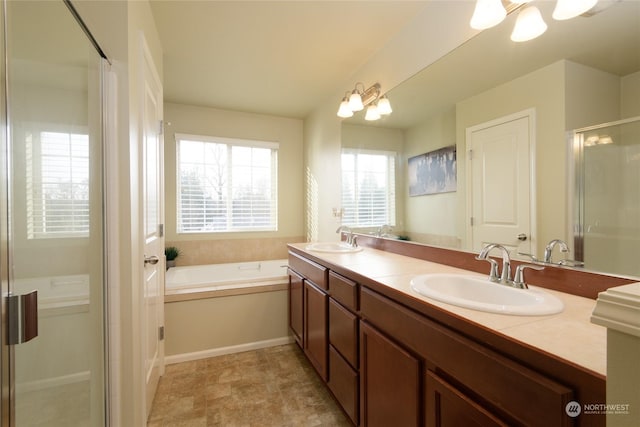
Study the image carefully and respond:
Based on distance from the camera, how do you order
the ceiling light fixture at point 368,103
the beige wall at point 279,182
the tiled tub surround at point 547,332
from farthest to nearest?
the beige wall at point 279,182, the ceiling light fixture at point 368,103, the tiled tub surround at point 547,332

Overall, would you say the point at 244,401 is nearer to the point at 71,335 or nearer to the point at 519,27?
the point at 71,335

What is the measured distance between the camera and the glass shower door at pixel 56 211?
2.80 feet

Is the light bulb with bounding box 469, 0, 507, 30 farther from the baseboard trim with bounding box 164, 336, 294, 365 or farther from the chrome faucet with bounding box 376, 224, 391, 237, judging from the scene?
the baseboard trim with bounding box 164, 336, 294, 365

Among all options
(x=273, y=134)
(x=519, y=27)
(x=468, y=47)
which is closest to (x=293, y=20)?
(x=468, y=47)

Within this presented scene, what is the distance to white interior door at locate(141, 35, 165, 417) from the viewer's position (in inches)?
61.1

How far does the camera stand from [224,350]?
2332mm

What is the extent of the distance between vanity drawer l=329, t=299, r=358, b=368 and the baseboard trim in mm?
1050

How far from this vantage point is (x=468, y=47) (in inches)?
56.0

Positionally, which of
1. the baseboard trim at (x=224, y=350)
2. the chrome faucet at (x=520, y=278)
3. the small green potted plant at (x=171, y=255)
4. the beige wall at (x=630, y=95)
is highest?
the beige wall at (x=630, y=95)

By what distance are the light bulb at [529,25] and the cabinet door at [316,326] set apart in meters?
1.58

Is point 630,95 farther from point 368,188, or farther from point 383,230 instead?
point 368,188

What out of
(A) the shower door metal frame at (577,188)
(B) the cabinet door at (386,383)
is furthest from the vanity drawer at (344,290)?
(A) the shower door metal frame at (577,188)

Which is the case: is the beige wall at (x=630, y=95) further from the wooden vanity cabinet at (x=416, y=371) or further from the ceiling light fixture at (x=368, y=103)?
the ceiling light fixture at (x=368, y=103)

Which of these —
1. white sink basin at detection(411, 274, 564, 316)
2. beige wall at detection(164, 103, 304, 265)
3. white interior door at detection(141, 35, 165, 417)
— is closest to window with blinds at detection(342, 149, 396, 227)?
white sink basin at detection(411, 274, 564, 316)
